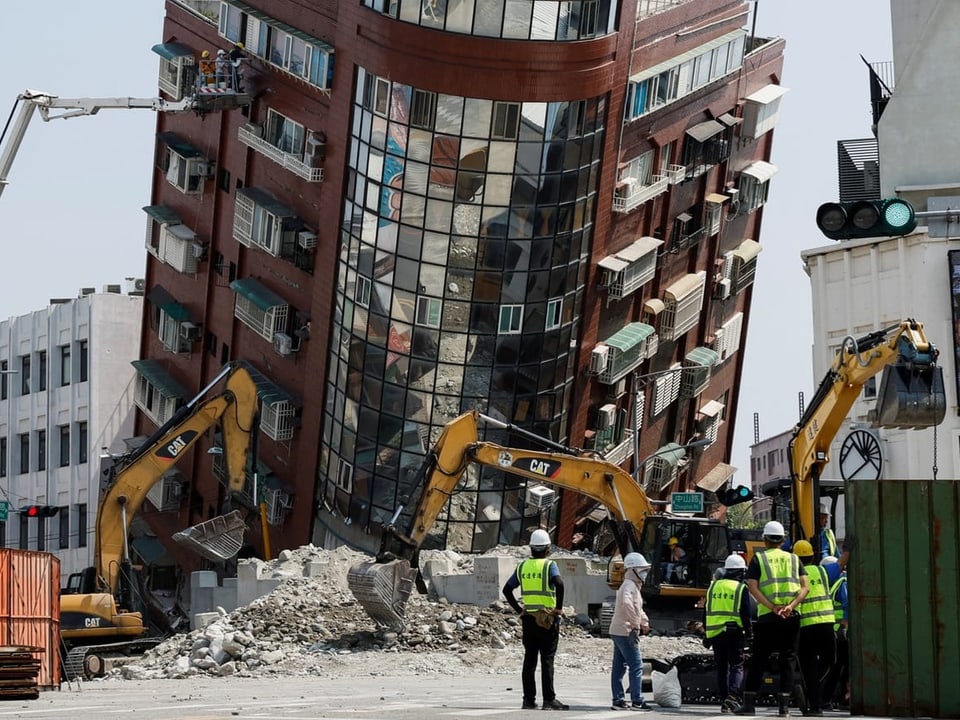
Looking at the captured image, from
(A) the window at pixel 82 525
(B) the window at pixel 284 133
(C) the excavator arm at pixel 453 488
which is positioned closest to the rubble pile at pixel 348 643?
(C) the excavator arm at pixel 453 488

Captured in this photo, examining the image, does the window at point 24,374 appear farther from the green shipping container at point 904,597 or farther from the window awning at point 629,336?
the green shipping container at point 904,597

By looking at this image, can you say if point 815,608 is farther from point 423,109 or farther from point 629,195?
point 629,195

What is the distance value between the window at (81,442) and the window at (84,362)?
1897mm

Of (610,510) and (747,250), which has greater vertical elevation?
(747,250)

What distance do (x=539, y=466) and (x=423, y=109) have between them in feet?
47.7

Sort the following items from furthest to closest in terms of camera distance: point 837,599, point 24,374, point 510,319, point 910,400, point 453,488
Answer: point 24,374
point 510,319
point 453,488
point 910,400
point 837,599

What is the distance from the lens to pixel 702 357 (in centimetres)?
6956

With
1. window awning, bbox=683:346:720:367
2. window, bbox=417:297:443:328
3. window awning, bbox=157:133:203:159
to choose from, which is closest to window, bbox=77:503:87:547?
window awning, bbox=157:133:203:159

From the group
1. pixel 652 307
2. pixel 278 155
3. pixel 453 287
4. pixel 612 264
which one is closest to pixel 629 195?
pixel 612 264

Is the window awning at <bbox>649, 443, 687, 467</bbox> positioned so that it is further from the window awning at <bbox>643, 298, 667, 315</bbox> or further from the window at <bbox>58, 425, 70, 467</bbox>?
the window at <bbox>58, 425, 70, 467</bbox>

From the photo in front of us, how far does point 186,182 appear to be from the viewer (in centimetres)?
6706

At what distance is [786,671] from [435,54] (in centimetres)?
3399

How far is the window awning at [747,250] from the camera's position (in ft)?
237

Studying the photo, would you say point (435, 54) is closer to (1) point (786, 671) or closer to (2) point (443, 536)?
(2) point (443, 536)
